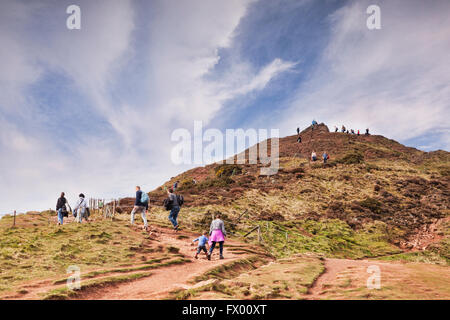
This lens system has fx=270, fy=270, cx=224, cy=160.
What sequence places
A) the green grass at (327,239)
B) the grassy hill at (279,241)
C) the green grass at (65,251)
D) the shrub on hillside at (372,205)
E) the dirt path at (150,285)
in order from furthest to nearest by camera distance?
the shrub on hillside at (372,205), the green grass at (327,239), the green grass at (65,251), the grassy hill at (279,241), the dirt path at (150,285)

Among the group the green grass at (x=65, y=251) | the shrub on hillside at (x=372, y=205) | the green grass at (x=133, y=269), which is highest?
the shrub on hillside at (x=372, y=205)

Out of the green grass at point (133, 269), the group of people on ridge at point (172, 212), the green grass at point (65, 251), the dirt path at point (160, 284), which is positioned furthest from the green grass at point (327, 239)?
the green grass at point (65, 251)

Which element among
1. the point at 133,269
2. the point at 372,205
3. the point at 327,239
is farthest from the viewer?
the point at 372,205

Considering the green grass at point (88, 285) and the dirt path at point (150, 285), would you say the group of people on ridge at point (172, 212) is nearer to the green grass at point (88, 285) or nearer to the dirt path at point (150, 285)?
the dirt path at point (150, 285)

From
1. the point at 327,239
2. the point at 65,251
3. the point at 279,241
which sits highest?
the point at 65,251

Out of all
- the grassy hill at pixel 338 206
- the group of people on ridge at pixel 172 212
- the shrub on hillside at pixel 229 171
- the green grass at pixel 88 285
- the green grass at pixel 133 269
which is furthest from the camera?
the shrub on hillside at pixel 229 171

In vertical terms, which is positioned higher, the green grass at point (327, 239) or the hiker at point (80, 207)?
the hiker at point (80, 207)

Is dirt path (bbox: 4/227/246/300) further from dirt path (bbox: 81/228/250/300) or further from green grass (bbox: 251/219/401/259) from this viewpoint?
green grass (bbox: 251/219/401/259)

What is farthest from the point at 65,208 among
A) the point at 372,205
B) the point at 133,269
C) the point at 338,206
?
the point at 372,205

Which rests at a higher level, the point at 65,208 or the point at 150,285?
the point at 65,208

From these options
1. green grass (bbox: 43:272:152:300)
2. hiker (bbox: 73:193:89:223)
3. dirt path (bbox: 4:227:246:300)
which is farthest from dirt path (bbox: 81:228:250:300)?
hiker (bbox: 73:193:89:223)

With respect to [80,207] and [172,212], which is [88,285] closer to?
[172,212]

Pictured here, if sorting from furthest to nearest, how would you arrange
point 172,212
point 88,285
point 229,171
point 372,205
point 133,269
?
point 229,171 → point 372,205 → point 172,212 → point 133,269 → point 88,285

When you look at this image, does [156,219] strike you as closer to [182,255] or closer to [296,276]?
[182,255]
